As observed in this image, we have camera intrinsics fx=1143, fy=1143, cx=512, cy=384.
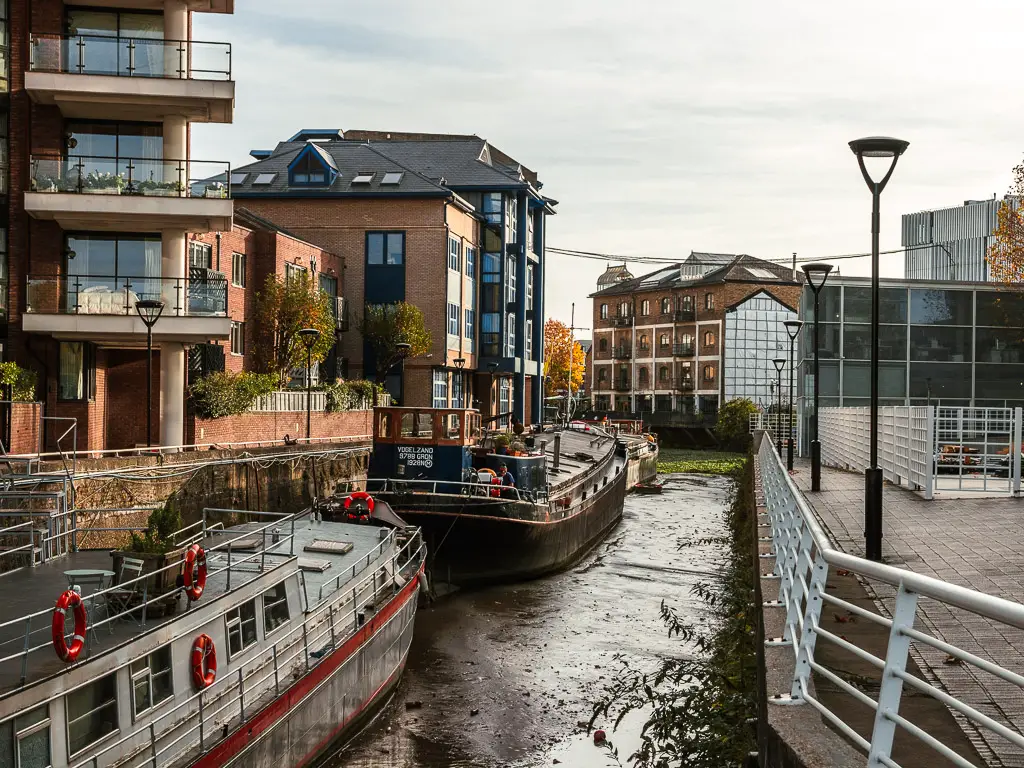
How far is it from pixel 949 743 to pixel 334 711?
8370 mm

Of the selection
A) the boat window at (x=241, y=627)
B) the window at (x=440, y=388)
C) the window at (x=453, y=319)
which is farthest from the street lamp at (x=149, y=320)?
the window at (x=453, y=319)

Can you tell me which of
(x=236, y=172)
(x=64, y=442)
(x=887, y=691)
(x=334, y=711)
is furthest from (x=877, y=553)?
(x=236, y=172)

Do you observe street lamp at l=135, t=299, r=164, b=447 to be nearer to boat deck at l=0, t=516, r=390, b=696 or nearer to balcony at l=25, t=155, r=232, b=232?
balcony at l=25, t=155, r=232, b=232

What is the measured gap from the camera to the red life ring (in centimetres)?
1013

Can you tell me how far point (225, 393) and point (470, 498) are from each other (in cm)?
1111

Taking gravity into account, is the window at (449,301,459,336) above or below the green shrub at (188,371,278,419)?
above

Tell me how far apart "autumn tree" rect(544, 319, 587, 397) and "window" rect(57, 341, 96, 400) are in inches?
2859

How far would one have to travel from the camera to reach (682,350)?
88438 millimetres

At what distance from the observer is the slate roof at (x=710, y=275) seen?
3418 inches

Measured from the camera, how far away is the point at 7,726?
746cm

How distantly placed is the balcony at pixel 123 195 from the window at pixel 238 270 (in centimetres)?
934

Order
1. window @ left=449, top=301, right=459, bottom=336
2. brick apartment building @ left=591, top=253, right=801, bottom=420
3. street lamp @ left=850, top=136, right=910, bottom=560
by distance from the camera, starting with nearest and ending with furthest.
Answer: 1. street lamp @ left=850, top=136, right=910, bottom=560
2. window @ left=449, top=301, right=459, bottom=336
3. brick apartment building @ left=591, top=253, right=801, bottom=420

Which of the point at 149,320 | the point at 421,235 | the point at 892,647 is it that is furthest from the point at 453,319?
the point at 892,647

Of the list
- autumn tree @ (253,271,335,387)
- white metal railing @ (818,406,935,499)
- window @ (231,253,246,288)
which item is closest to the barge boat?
white metal railing @ (818,406,935,499)
